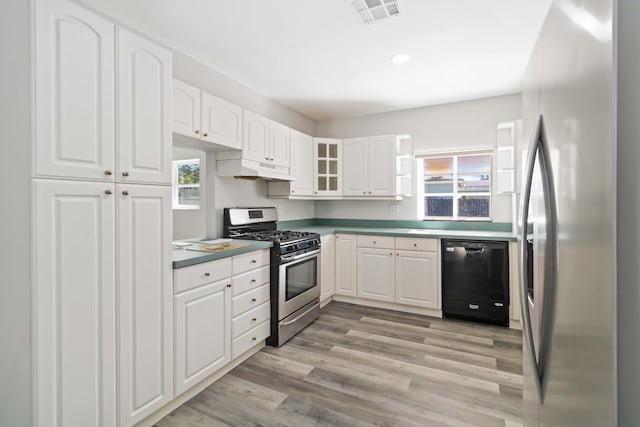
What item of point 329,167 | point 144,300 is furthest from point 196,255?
point 329,167

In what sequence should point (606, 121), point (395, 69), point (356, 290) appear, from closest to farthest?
point (606, 121) < point (395, 69) < point (356, 290)

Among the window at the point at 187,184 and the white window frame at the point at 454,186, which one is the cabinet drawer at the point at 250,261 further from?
the white window frame at the point at 454,186

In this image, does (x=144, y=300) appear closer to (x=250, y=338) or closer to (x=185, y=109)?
(x=250, y=338)

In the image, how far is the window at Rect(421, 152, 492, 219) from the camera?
3.94 metres

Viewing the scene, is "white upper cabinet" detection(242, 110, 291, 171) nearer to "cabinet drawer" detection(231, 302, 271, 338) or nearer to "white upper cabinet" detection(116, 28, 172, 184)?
"white upper cabinet" detection(116, 28, 172, 184)

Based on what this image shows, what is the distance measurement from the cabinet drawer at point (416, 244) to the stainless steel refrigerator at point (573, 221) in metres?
2.52

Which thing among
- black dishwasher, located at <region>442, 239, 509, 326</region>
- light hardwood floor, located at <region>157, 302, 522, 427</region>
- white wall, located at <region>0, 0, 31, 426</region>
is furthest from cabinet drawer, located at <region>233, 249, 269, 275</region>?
black dishwasher, located at <region>442, 239, 509, 326</region>

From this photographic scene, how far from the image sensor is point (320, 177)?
433 cm

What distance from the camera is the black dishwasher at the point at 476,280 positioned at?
10.7ft

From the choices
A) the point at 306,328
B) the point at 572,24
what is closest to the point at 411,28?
the point at 572,24

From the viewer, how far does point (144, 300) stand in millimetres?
1752

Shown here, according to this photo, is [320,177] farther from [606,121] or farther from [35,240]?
[606,121]

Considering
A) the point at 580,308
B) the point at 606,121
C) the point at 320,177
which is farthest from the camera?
the point at 320,177

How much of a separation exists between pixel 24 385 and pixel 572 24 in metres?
2.20
